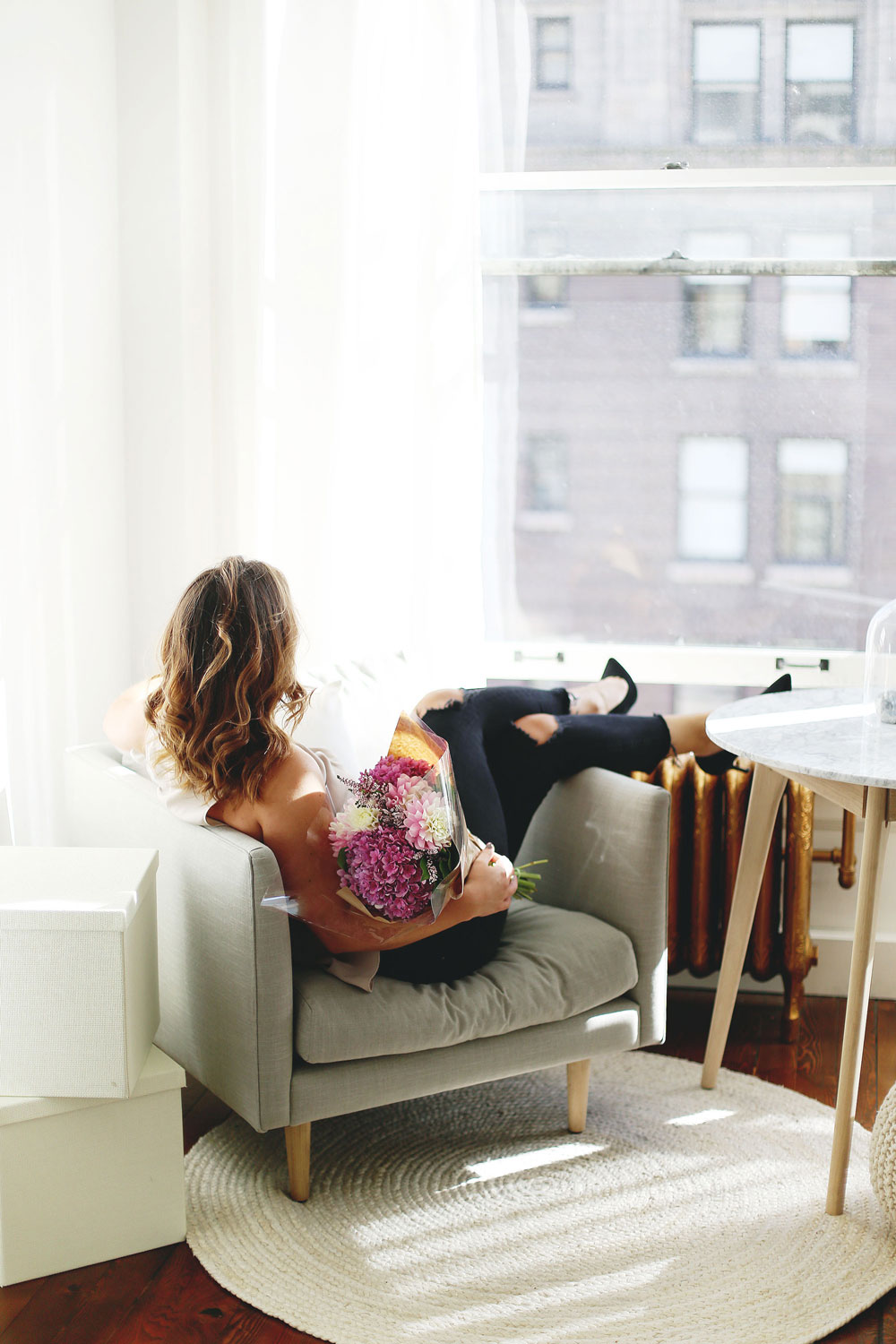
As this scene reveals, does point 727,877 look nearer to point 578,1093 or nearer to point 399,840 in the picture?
point 578,1093

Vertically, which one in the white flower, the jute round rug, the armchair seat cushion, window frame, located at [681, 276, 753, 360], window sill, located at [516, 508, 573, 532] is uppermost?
window frame, located at [681, 276, 753, 360]

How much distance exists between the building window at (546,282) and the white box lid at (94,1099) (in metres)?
1.97

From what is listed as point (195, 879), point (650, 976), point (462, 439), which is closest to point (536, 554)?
point (462, 439)

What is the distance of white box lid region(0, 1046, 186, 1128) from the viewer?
1653 millimetres

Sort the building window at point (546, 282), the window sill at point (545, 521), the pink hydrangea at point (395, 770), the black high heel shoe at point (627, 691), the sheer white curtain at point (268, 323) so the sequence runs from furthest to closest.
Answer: the window sill at point (545, 521) → the building window at point (546, 282) → the sheer white curtain at point (268, 323) → the black high heel shoe at point (627, 691) → the pink hydrangea at point (395, 770)

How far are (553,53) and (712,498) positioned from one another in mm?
1105

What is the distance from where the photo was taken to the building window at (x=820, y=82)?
9.01ft

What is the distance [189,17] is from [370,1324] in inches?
103

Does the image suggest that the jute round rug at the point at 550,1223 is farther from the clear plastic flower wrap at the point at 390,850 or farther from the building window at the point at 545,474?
the building window at the point at 545,474

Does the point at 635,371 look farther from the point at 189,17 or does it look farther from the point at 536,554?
Result: the point at 189,17

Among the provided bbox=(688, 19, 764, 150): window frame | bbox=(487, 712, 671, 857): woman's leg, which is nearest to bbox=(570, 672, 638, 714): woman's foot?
bbox=(487, 712, 671, 857): woman's leg

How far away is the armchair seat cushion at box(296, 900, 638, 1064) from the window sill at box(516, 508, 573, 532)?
116cm

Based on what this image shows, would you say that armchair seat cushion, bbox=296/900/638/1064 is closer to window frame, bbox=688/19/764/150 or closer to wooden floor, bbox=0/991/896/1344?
wooden floor, bbox=0/991/896/1344

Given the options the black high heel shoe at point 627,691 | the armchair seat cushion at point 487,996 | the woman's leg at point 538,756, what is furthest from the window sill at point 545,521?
the armchair seat cushion at point 487,996
